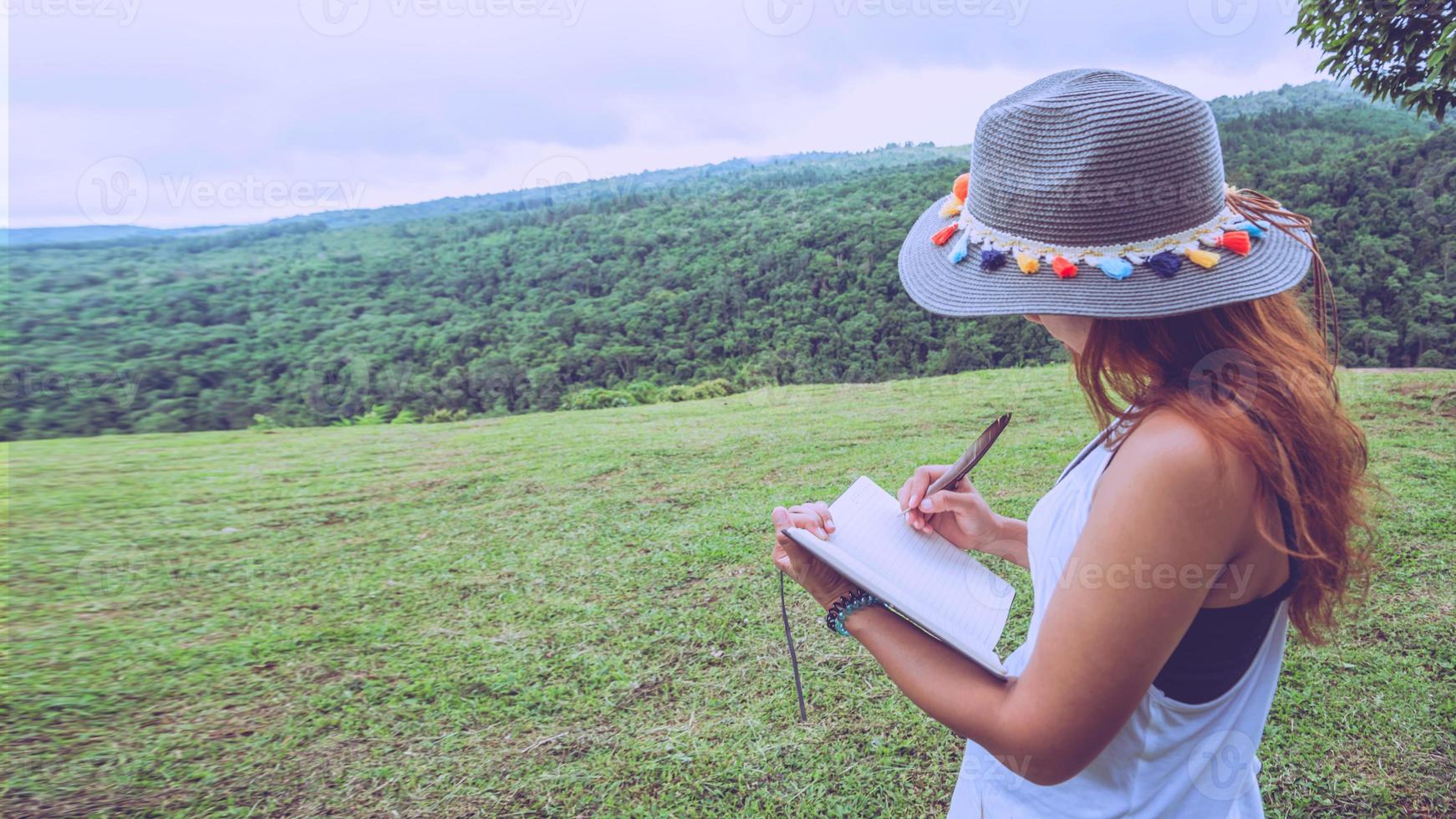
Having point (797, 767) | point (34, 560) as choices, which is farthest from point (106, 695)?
point (797, 767)

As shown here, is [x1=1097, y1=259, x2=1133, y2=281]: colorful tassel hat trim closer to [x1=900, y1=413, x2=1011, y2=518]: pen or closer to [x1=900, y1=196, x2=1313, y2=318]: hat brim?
[x1=900, y1=196, x2=1313, y2=318]: hat brim

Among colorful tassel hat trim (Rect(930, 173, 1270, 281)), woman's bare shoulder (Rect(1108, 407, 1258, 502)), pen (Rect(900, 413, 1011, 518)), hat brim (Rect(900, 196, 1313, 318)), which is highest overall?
colorful tassel hat trim (Rect(930, 173, 1270, 281))

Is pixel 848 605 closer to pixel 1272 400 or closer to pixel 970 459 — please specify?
pixel 970 459

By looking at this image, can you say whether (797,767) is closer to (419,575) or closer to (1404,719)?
(1404,719)

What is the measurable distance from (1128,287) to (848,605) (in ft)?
1.57

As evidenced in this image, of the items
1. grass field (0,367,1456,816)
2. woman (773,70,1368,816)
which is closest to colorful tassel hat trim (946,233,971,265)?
woman (773,70,1368,816)

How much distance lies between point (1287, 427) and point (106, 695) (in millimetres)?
3908

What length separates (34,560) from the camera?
4168 millimetres

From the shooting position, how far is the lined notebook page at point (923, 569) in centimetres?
97

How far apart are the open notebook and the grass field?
31.6 inches

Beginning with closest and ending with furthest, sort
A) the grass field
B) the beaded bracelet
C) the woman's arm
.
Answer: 1. the woman's arm
2. the beaded bracelet
3. the grass field

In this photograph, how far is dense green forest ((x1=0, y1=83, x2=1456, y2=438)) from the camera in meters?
11.7

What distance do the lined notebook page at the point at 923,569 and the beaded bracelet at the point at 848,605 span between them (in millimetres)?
34

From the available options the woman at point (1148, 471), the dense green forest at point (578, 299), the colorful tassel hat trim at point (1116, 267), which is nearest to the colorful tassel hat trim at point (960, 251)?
the woman at point (1148, 471)
